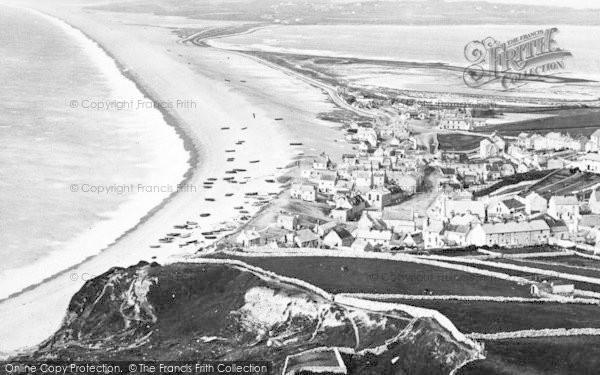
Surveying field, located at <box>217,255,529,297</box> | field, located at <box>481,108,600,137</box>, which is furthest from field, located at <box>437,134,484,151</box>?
field, located at <box>217,255,529,297</box>

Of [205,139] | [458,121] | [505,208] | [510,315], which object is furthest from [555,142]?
[510,315]

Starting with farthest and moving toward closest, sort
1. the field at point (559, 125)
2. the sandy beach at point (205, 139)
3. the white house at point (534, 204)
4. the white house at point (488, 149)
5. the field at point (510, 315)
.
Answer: the field at point (559, 125)
the white house at point (488, 149)
the white house at point (534, 204)
the sandy beach at point (205, 139)
the field at point (510, 315)

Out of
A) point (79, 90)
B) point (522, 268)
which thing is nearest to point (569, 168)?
point (522, 268)

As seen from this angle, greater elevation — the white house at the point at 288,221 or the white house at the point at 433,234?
the white house at the point at 433,234

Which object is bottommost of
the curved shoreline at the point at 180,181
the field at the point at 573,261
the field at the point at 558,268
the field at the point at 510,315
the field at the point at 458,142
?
the field at the point at 458,142

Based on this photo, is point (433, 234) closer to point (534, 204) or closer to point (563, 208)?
point (563, 208)

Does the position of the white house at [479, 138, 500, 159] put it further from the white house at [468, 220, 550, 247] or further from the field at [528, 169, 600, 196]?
the white house at [468, 220, 550, 247]

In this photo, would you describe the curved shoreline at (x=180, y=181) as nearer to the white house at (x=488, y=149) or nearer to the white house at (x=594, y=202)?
the white house at (x=488, y=149)

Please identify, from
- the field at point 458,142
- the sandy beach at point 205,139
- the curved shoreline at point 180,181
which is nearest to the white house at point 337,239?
the sandy beach at point 205,139
